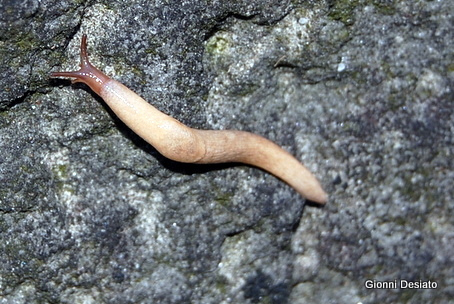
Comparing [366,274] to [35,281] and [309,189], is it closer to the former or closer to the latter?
[309,189]

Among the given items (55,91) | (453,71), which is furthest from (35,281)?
(453,71)

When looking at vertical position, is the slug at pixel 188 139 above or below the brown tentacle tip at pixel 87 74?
below

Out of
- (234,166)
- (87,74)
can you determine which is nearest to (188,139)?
(234,166)

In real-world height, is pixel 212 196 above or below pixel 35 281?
above

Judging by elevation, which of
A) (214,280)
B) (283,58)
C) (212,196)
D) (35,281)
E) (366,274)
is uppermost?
(283,58)

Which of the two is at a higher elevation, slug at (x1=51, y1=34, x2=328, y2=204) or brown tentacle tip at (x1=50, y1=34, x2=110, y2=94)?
brown tentacle tip at (x1=50, y1=34, x2=110, y2=94)

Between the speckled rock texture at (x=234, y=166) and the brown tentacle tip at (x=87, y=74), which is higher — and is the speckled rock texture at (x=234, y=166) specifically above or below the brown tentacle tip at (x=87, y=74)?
below

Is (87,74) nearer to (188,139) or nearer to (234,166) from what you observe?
(188,139)
